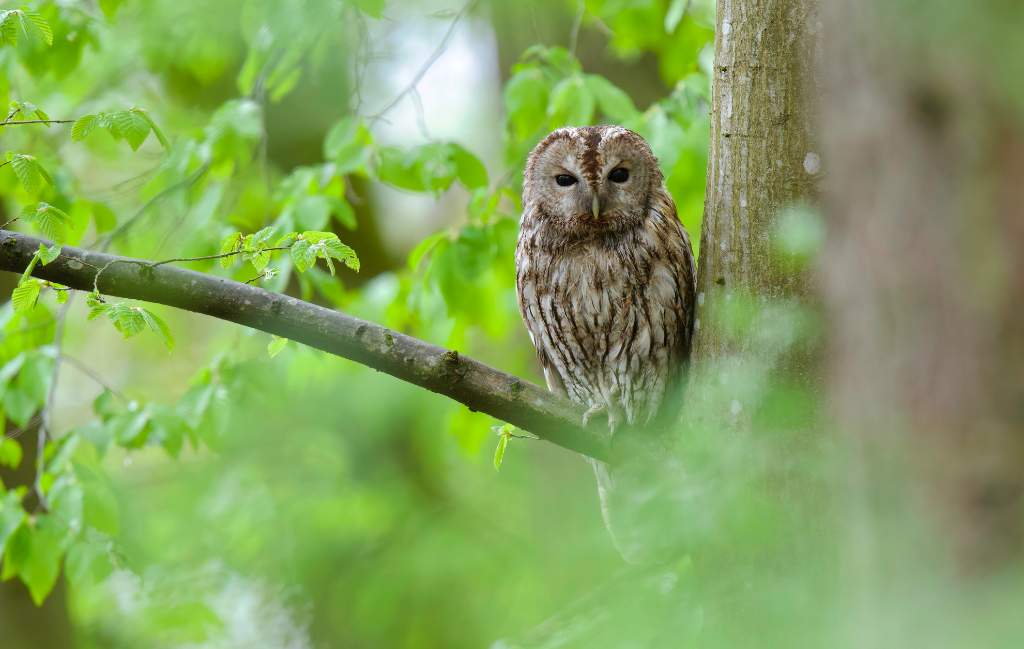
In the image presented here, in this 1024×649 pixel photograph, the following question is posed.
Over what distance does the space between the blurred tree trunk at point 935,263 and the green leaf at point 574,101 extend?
230 cm

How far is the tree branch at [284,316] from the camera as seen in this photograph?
2.16m

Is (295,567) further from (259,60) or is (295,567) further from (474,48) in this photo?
(474,48)

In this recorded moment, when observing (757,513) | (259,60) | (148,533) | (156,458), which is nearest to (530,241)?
(259,60)

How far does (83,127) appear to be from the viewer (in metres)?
2.33

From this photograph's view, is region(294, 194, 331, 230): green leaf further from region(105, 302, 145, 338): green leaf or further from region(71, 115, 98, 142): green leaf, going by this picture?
region(105, 302, 145, 338): green leaf

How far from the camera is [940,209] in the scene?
2.98ft

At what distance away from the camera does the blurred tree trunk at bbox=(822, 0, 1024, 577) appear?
2.87 feet

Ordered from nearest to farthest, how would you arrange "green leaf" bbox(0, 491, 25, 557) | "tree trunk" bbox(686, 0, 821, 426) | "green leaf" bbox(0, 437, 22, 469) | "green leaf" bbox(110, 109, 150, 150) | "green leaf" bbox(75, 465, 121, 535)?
"tree trunk" bbox(686, 0, 821, 426), "green leaf" bbox(110, 109, 150, 150), "green leaf" bbox(0, 491, 25, 557), "green leaf" bbox(75, 465, 121, 535), "green leaf" bbox(0, 437, 22, 469)

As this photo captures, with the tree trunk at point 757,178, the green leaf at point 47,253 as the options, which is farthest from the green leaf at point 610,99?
the green leaf at point 47,253

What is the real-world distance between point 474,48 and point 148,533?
3.16 m

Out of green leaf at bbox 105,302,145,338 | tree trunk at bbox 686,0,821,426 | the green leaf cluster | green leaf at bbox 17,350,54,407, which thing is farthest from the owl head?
green leaf at bbox 17,350,54,407

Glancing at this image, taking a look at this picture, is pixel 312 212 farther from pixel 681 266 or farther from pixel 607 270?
pixel 681 266

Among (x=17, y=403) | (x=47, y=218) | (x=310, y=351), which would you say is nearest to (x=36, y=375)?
(x=17, y=403)

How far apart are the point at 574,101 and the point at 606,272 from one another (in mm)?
646
